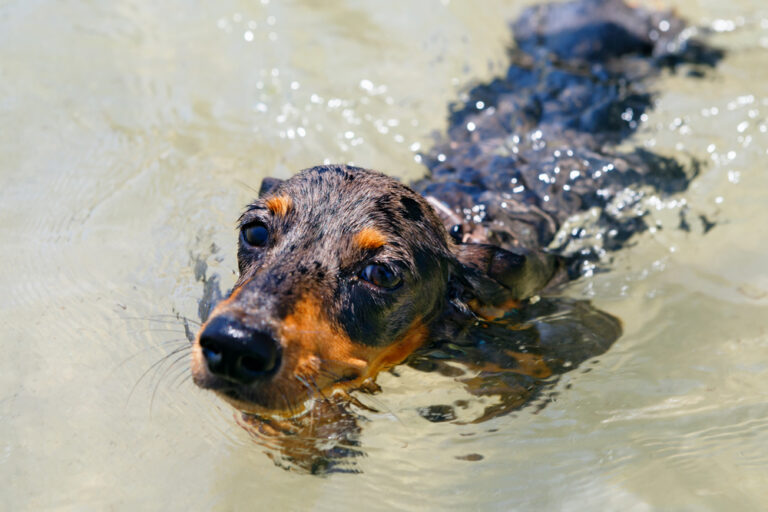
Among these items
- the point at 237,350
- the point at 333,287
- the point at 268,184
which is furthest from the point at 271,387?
the point at 268,184

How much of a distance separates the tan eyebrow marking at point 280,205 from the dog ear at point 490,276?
1.07 m

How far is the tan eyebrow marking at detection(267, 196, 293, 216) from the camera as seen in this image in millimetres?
3977

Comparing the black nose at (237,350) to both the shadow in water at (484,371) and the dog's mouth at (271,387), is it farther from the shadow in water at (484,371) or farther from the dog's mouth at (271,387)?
the shadow in water at (484,371)

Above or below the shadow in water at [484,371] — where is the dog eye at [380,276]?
above

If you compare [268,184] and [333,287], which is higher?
[268,184]

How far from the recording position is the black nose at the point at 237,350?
309cm

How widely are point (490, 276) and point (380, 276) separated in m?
0.85

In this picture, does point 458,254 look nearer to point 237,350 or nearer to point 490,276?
point 490,276

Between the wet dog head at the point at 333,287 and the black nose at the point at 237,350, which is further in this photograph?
A: the wet dog head at the point at 333,287

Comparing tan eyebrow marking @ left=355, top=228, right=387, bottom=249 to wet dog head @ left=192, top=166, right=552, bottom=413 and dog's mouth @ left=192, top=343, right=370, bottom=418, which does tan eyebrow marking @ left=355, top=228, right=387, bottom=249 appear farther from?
dog's mouth @ left=192, top=343, right=370, bottom=418

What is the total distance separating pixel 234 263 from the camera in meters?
4.64

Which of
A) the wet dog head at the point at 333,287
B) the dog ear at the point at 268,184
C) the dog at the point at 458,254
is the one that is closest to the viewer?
the wet dog head at the point at 333,287

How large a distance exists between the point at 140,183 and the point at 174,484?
261 centimetres

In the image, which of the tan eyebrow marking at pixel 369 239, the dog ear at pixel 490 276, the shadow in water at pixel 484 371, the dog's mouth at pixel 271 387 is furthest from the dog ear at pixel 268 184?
the dog's mouth at pixel 271 387
